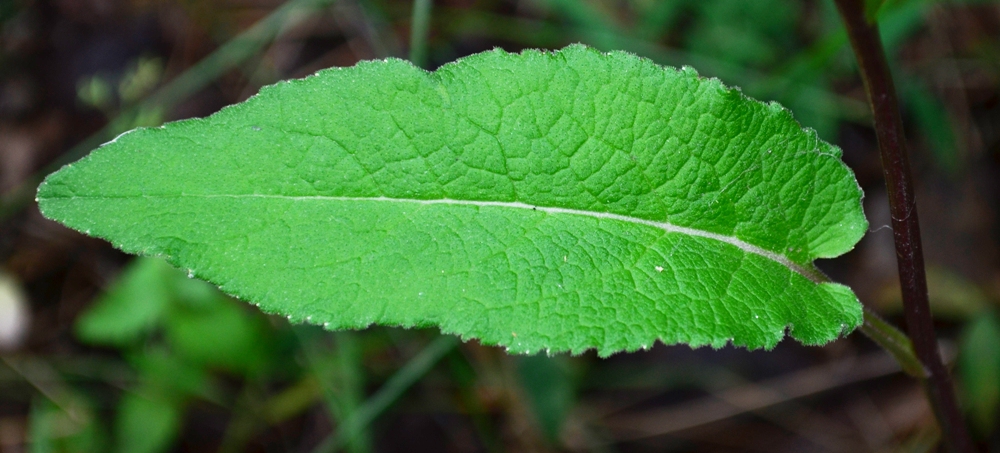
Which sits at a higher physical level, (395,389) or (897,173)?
(897,173)

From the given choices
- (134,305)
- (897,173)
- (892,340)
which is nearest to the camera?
(897,173)

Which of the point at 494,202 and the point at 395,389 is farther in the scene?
the point at 395,389

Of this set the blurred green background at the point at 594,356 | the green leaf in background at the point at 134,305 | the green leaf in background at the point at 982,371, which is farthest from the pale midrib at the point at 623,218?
the green leaf in background at the point at 134,305

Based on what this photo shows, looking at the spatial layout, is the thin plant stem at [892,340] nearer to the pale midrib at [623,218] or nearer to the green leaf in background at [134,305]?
the pale midrib at [623,218]

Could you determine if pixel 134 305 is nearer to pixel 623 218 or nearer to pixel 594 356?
pixel 594 356

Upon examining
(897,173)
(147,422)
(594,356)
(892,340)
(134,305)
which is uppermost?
(897,173)

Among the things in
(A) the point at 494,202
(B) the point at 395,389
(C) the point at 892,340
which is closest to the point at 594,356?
(B) the point at 395,389

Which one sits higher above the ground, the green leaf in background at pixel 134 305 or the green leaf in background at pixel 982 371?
the green leaf in background at pixel 982 371
